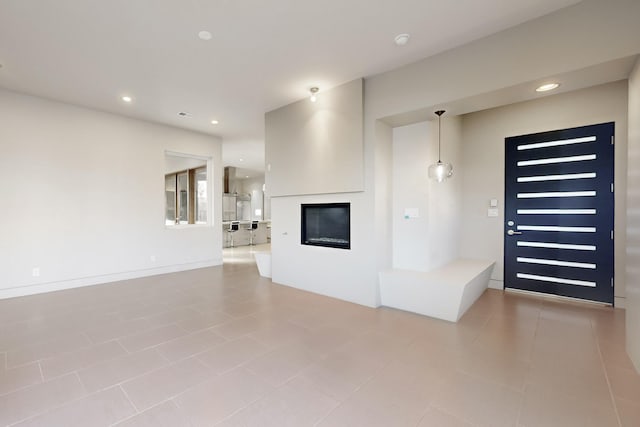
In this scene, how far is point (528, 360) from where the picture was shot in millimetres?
2428

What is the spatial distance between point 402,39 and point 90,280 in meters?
6.03

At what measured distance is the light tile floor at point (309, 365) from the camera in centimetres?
179

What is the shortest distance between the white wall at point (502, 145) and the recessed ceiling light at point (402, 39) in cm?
245

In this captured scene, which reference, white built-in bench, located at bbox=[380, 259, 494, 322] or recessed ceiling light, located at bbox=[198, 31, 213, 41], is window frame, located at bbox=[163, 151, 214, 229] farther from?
white built-in bench, located at bbox=[380, 259, 494, 322]

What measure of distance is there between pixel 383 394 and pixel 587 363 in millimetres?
1875

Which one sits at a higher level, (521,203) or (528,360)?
(521,203)

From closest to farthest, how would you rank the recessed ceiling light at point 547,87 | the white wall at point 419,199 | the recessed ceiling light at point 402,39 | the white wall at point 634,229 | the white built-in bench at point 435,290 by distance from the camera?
the white wall at point 634,229 < the recessed ceiling light at point 547,87 < the recessed ceiling light at point 402,39 < the white built-in bench at point 435,290 < the white wall at point 419,199

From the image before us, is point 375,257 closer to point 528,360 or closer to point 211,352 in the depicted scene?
point 528,360

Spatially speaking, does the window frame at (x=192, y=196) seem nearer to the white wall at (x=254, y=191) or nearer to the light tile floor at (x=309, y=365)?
the light tile floor at (x=309, y=365)

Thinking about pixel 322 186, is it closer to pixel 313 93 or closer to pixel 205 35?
pixel 313 93

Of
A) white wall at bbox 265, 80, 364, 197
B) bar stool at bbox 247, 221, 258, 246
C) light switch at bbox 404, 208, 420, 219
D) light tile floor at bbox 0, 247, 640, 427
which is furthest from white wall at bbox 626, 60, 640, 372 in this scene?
bar stool at bbox 247, 221, 258, 246

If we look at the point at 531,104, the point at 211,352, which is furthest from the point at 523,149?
the point at 211,352

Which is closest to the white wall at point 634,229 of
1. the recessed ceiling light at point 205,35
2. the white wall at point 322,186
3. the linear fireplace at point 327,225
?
the white wall at point 322,186

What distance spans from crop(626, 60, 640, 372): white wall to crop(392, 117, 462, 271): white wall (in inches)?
72.5
